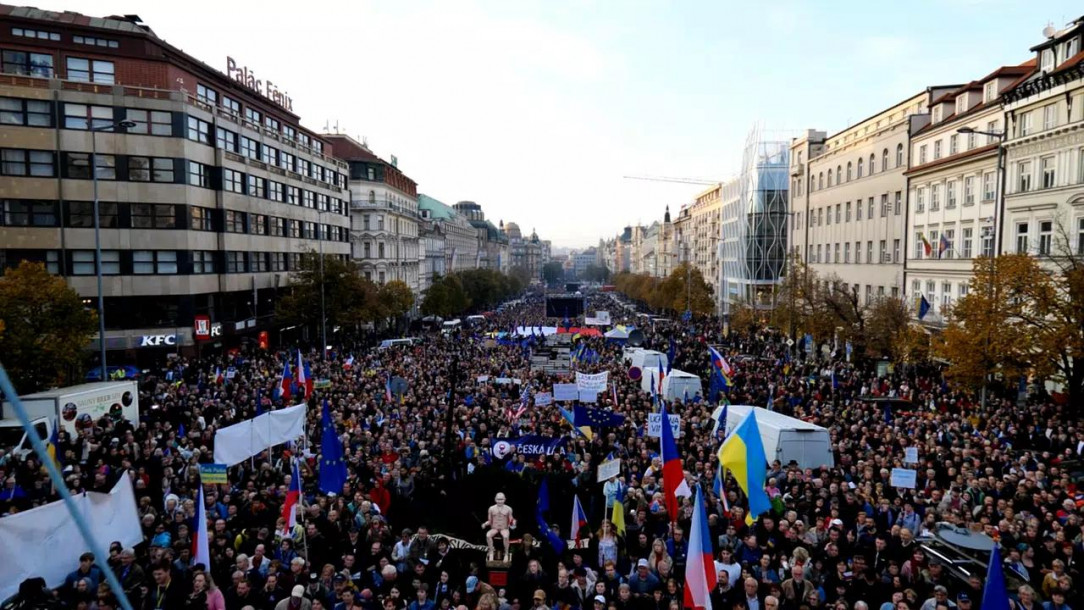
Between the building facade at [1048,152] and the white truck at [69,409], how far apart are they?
3140 cm

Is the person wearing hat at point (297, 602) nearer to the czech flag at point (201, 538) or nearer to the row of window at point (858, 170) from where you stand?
the czech flag at point (201, 538)

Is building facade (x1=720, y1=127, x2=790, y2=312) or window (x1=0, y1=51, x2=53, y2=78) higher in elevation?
window (x1=0, y1=51, x2=53, y2=78)

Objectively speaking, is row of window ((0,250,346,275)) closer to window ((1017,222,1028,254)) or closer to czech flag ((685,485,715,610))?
czech flag ((685,485,715,610))

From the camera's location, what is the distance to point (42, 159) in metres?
35.6

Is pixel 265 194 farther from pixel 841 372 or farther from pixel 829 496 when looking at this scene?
pixel 829 496

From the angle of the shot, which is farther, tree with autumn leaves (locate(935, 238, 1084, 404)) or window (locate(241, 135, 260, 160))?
window (locate(241, 135, 260, 160))

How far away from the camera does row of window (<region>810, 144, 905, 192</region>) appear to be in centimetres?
4378

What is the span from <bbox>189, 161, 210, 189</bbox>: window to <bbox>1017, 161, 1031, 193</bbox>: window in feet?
133

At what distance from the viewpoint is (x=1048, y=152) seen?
2955 cm

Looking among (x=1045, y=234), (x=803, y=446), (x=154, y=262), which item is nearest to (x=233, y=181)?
(x=154, y=262)

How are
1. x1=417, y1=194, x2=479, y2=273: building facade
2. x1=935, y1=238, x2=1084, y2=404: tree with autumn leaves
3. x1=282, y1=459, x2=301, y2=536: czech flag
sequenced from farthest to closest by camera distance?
1. x1=417, y1=194, x2=479, y2=273: building facade
2. x1=935, y1=238, x2=1084, y2=404: tree with autumn leaves
3. x1=282, y1=459, x2=301, y2=536: czech flag

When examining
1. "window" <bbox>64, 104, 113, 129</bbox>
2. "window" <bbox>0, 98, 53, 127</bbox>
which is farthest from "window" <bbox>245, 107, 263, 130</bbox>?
"window" <bbox>0, 98, 53, 127</bbox>

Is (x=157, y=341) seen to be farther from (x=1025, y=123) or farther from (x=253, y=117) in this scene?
(x=1025, y=123)

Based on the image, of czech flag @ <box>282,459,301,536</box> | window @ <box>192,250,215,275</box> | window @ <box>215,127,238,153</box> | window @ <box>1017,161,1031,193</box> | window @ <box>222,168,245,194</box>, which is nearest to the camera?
czech flag @ <box>282,459,301,536</box>
